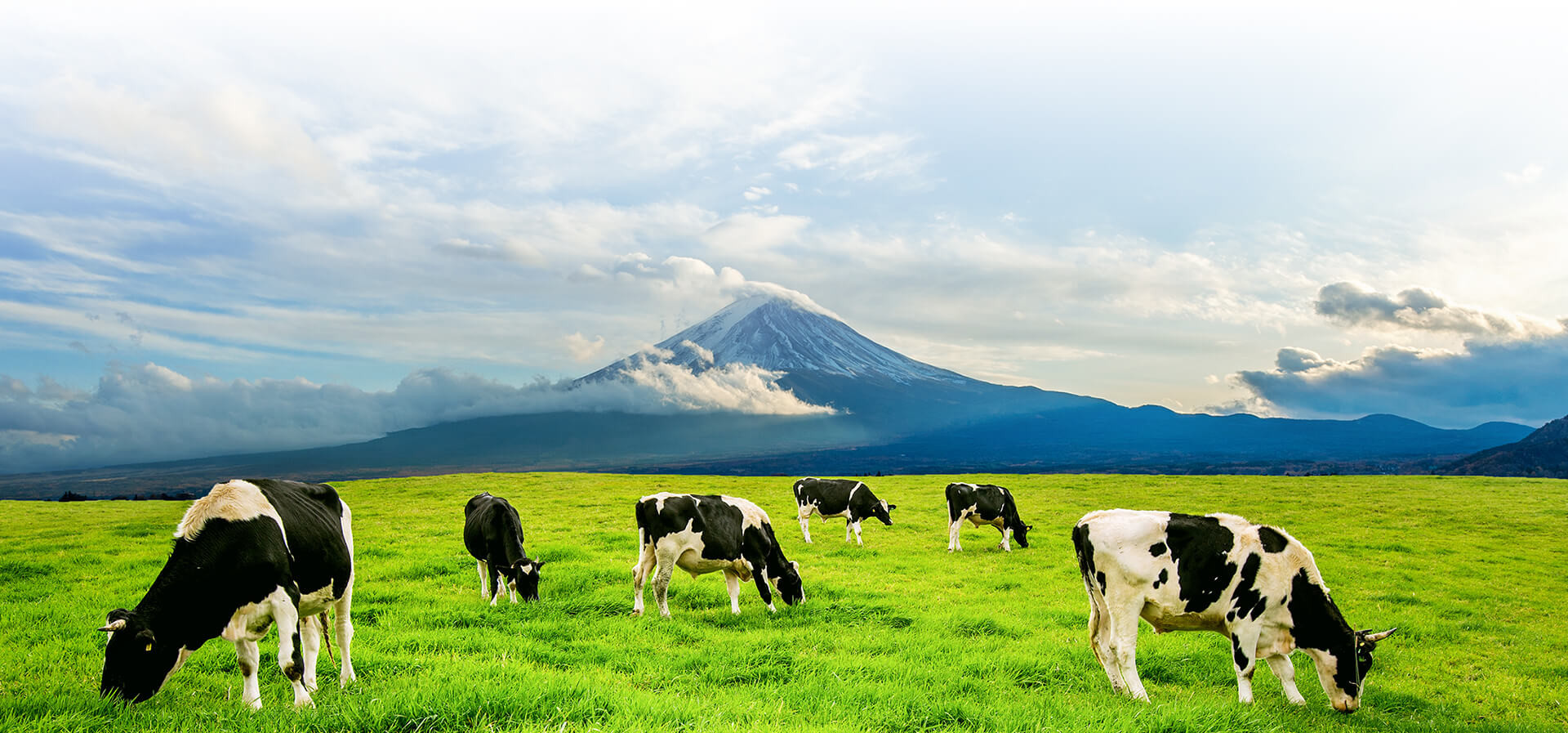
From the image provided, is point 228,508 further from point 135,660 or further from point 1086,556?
point 1086,556

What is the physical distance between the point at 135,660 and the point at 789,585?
8.67m

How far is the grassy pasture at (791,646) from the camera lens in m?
5.88

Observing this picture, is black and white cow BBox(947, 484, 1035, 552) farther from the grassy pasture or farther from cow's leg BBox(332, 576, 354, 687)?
cow's leg BBox(332, 576, 354, 687)

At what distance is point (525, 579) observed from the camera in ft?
39.0

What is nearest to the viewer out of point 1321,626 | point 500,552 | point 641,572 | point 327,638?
point 327,638

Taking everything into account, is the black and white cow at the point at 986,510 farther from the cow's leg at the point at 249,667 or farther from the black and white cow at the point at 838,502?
the cow's leg at the point at 249,667

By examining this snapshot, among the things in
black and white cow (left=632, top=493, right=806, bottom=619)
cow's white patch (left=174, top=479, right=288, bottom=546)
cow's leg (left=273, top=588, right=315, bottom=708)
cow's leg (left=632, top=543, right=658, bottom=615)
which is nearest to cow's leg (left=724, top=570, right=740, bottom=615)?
black and white cow (left=632, top=493, right=806, bottom=619)

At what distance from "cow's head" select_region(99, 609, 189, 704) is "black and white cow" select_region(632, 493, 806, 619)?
6273 mm

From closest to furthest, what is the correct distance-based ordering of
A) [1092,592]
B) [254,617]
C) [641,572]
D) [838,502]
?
[254,617]
[1092,592]
[641,572]
[838,502]

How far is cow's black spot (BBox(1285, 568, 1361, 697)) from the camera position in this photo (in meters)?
8.48

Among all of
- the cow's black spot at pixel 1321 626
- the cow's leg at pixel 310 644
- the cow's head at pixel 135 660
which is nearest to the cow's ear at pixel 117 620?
the cow's head at pixel 135 660

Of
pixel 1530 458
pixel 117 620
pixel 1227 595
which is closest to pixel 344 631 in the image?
pixel 117 620

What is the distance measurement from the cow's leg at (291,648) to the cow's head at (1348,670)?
36.3ft

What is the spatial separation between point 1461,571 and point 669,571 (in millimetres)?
22622
